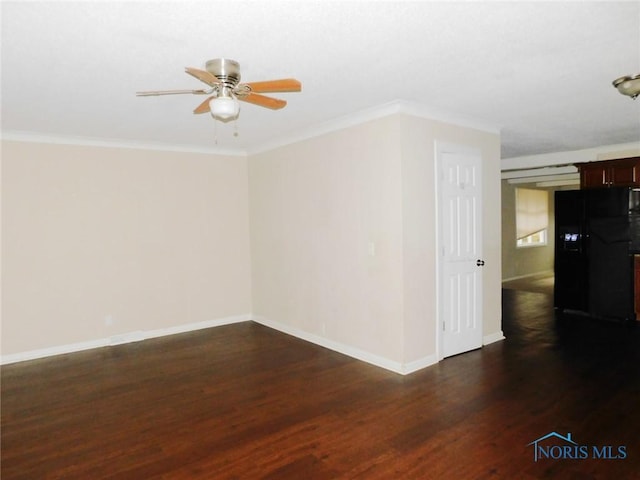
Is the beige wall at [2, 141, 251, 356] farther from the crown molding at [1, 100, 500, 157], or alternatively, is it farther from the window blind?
the window blind

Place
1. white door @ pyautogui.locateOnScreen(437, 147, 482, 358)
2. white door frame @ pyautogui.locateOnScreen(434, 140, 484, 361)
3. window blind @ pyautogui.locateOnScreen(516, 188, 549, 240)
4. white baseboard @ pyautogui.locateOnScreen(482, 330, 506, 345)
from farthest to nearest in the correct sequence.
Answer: window blind @ pyautogui.locateOnScreen(516, 188, 549, 240) < white baseboard @ pyautogui.locateOnScreen(482, 330, 506, 345) < white door @ pyautogui.locateOnScreen(437, 147, 482, 358) < white door frame @ pyautogui.locateOnScreen(434, 140, 484, 361)

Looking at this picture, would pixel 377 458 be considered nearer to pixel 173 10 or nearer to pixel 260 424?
pixel 260 424

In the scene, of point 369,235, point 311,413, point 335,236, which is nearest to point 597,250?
point 369,235

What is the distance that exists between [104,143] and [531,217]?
9.30 m

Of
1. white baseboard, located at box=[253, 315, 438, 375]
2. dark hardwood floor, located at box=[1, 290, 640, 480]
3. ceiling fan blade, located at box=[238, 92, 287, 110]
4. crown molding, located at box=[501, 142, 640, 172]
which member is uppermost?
crown molding, located at box=[501, 142, 640, 172]

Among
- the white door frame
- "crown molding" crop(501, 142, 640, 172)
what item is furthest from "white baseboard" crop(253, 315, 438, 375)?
"crown molding" crop(501, 142, 640, 172)

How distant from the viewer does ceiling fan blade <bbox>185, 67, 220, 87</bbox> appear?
2.09 m

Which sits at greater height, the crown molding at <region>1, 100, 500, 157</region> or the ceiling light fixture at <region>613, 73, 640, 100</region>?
the crown molding at <region>1, 100, 500, 157</region>

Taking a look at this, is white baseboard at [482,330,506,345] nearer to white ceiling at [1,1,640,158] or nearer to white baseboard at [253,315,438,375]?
white baseboard at [253,315,438,375]

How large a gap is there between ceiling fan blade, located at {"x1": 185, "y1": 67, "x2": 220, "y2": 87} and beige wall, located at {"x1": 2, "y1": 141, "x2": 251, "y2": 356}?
3256 millimetres

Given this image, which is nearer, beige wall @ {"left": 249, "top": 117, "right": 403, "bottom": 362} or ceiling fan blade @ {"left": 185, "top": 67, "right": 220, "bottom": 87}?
ceiling fan blade @ {"left": 185, "top": 67, "right": 220, "bottom": 87}

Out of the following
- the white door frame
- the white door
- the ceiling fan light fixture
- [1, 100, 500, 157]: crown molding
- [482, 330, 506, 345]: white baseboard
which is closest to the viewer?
Result: the ceiling fan light fixture

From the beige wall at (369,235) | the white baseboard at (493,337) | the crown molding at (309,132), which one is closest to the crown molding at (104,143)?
the crown molding at (309,132)

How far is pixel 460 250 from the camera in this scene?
168 inches
